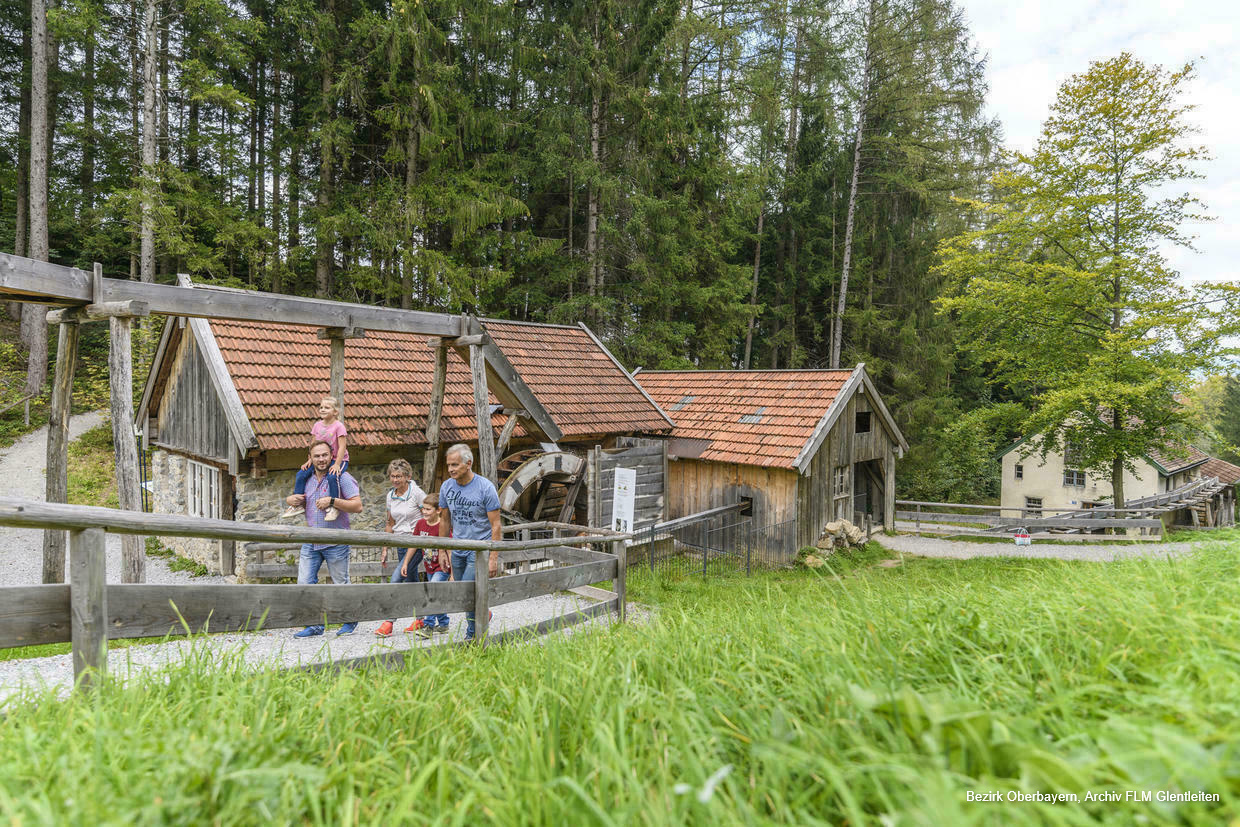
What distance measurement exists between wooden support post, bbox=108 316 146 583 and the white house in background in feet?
98.4

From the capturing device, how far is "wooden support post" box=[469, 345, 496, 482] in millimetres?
9156

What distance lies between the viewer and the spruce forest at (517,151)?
56.9 ft

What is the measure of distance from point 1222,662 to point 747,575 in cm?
1015

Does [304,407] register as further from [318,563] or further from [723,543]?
[723,543]

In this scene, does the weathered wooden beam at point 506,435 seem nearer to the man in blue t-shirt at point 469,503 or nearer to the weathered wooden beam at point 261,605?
the man in blue t-shirt at point 469,503

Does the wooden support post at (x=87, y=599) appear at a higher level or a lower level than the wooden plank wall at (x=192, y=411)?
lower

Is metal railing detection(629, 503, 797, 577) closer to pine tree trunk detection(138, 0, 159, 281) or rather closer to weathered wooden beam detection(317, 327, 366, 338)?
weathered wooden beam detection(317, 327, 366, 338)

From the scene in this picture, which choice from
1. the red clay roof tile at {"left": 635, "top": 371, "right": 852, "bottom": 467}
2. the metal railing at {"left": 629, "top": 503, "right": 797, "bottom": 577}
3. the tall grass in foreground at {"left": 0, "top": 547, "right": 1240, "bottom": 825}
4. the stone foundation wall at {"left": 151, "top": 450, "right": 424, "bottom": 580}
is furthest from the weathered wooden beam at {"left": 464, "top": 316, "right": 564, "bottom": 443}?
the tall grass in foreground at {"left": 0, "top": 547, "right": 1240, "bottom": 825}

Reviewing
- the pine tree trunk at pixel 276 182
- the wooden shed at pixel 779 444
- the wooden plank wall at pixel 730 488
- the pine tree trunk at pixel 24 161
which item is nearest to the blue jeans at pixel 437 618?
the wooden shed at pixel 779 444

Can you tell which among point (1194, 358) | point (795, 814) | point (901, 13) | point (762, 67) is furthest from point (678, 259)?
point (795, 814)

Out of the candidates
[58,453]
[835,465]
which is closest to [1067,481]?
[835,465]

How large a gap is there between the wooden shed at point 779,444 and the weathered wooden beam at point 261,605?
9.94 m

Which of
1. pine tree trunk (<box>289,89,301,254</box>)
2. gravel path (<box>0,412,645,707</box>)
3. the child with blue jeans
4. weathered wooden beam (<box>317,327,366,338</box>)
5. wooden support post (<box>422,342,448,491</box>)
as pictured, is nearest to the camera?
gravel path (<box>0,412,645,707</box>)

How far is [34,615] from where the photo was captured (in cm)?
225
